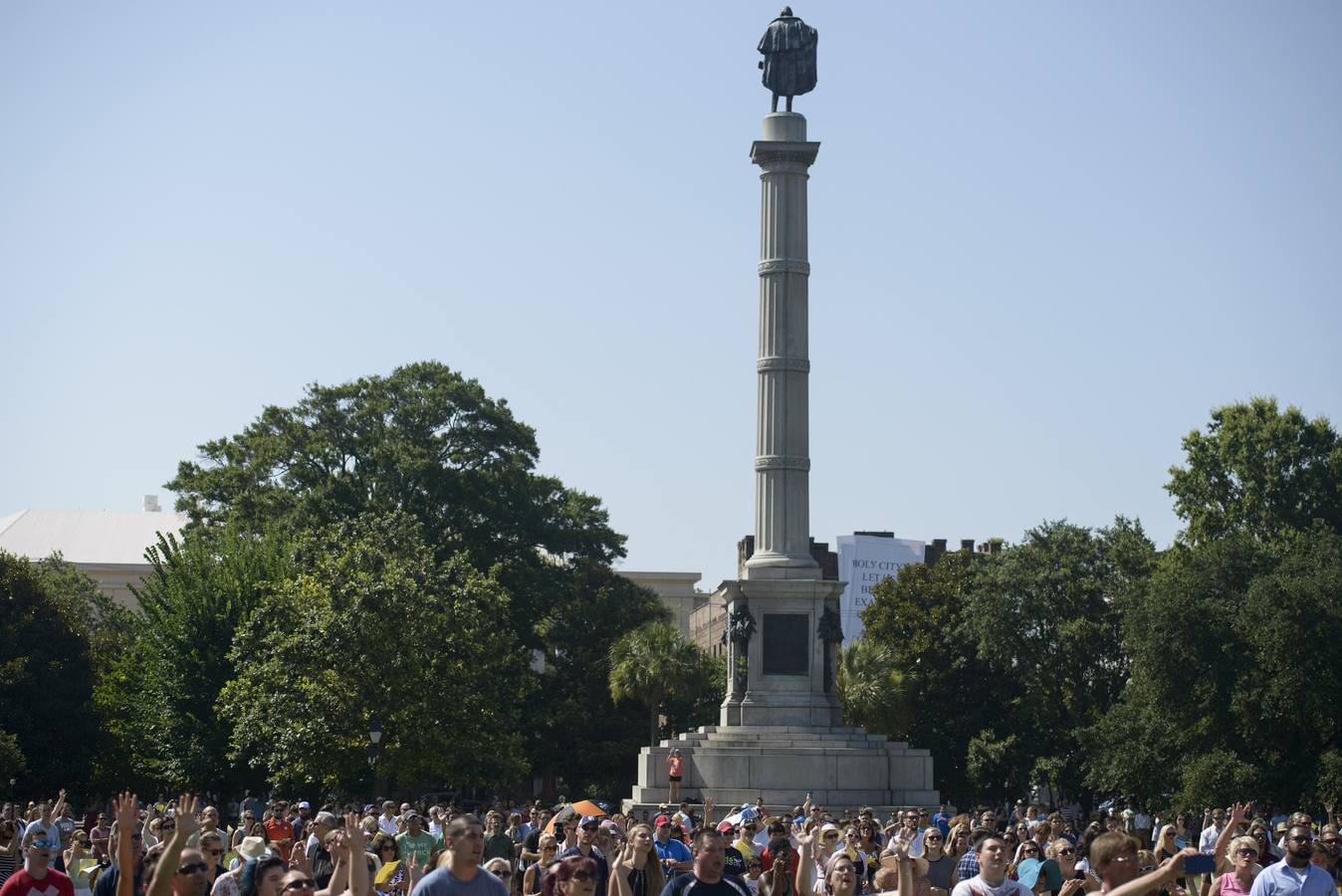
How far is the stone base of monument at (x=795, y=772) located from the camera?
41.6m

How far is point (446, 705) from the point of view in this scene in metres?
46.2

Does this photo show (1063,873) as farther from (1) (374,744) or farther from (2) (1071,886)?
(1) (374,744)

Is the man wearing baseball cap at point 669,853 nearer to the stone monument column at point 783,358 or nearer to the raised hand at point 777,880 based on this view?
the raised hand at point 777,880

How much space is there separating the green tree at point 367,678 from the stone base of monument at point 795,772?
238 inches

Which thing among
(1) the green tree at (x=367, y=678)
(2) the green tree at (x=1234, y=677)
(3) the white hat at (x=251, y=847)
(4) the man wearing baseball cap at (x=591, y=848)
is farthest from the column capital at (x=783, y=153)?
(3) the white hat at (x=251, y=847)

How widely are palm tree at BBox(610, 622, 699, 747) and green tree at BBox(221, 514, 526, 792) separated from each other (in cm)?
887

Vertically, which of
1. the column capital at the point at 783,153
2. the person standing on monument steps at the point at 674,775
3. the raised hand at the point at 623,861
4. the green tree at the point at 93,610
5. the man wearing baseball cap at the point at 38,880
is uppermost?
the column capital at the point at 783,153

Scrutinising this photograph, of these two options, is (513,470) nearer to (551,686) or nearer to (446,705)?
(551,686)

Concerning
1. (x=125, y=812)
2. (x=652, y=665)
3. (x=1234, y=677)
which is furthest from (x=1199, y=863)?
(x=652, y=665)

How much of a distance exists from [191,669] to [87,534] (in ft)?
188

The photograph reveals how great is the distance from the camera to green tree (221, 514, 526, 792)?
45719mm

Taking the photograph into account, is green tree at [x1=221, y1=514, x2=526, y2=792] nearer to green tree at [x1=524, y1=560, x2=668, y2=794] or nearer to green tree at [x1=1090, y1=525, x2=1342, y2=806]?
green tree at [x1=524, y1=560, x2=668, y2=794]

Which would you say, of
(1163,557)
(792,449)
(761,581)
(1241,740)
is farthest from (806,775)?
(1163,557)

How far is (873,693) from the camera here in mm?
56781
